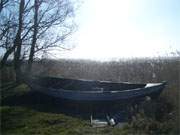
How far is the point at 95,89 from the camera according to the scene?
14336 mm

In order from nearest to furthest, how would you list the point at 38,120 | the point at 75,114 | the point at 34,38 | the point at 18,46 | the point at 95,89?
the point at 38,120 → the point at 75,114 → the point at 95,89 → the point at 18,46 → the point at 34,38

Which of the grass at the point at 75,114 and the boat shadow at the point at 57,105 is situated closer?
the grass at the point at 75,114

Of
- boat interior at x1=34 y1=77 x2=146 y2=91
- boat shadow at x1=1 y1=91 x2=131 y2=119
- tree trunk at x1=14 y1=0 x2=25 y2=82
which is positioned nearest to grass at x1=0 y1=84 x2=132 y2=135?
boat shadow at x1=1 y1=91 x2=131 y2=119

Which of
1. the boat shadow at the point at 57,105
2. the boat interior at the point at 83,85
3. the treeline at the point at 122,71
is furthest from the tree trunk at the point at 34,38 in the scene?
the boat shadow at the point at 57,105

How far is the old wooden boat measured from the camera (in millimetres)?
12039

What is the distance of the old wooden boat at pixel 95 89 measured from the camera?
1204cm

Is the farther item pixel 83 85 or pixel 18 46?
pixel 18 46

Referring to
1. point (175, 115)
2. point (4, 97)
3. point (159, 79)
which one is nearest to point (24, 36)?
point (4, 97)

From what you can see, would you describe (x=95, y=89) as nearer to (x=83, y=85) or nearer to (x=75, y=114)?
(x=83, y=85)

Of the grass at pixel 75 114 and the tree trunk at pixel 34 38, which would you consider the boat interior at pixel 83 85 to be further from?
the tree trunk at pixel 34 38

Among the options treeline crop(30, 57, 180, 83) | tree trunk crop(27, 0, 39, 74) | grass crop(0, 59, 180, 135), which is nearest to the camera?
grass crop(0, 59, 180, 135)

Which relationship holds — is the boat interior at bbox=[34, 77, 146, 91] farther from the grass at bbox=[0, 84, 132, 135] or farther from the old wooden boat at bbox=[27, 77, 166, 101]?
the grass at bbox=[0, 84, 132, 135]

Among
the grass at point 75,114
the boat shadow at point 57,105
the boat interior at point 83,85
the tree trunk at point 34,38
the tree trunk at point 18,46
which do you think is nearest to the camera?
the grass at point 75,114

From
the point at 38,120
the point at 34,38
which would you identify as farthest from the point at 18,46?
the point at 38,120
